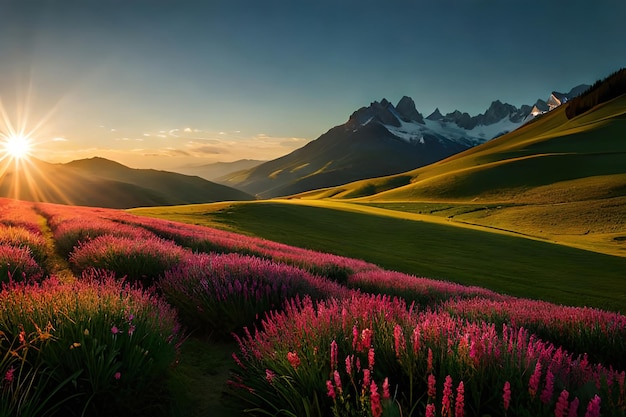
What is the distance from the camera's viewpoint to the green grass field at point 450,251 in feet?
66.1

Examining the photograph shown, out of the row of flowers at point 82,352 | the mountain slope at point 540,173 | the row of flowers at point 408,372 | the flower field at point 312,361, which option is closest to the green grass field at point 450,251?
the flower field at point 312,361

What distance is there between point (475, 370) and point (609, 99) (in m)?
217

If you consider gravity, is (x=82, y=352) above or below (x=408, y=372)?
above

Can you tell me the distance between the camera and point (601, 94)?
541 ft

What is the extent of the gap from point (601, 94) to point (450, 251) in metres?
194

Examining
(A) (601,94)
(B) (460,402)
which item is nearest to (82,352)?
(B) (460,402)

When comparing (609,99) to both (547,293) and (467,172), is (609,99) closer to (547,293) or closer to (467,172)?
(467,172)

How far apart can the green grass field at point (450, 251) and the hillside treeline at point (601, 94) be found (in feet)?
587

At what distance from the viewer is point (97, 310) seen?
3.41 m

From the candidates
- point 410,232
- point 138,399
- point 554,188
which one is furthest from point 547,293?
point 554,188

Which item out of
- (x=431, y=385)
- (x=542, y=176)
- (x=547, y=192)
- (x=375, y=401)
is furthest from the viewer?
(x=542, y=176)

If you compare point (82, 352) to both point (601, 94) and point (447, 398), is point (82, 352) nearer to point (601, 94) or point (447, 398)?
point (447, 398)

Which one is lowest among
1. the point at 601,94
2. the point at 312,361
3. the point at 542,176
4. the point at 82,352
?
the point at 542,176

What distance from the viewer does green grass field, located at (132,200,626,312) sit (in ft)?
66.1
